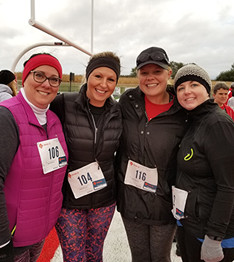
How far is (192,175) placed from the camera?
4.63 ft

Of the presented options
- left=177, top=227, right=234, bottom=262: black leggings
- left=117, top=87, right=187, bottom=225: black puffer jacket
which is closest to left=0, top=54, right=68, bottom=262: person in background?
left=117, top=87, right=187, bottom=225: black puffer jacket

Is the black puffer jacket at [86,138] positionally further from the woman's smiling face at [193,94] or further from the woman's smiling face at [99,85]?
the woman's smiling face at [193,94]

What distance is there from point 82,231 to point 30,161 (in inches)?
31.3

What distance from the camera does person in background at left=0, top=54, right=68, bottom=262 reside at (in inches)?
43.5

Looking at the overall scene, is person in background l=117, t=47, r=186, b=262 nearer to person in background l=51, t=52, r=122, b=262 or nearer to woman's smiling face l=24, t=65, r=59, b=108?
person in background l=51, t=52, r=122, b=262

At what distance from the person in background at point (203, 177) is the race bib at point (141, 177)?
0.18m

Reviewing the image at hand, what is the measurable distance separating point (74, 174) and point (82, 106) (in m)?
0.50

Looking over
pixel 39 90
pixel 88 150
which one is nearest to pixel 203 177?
pixel 88 150

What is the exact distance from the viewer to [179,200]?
1.47 meters

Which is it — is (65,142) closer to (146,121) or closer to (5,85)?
(146,121)

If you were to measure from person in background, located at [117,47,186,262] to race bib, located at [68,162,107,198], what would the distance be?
238 mm

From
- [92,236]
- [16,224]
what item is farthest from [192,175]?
[16,224]

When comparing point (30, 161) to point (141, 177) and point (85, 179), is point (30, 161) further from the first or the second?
point (141, 177)

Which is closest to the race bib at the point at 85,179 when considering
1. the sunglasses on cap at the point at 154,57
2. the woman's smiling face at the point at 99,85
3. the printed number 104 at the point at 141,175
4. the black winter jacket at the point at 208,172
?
the printed number 104 at the point at 141,175
